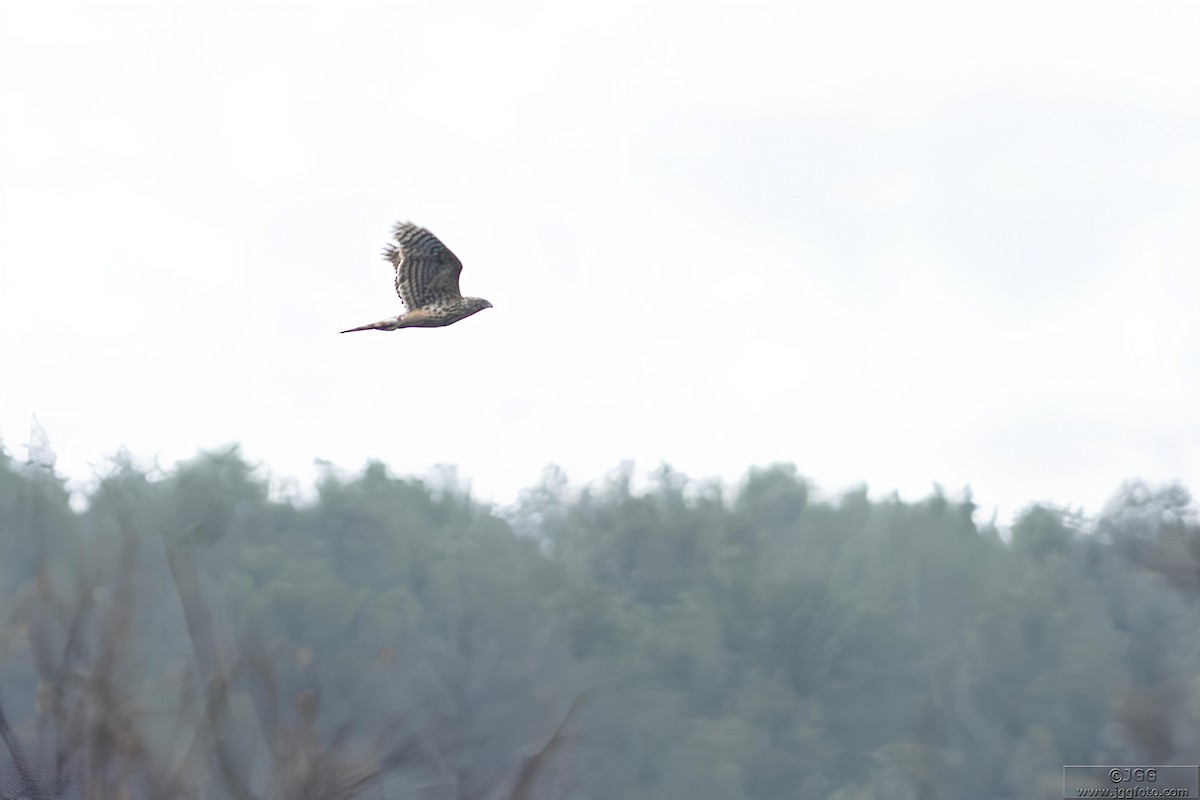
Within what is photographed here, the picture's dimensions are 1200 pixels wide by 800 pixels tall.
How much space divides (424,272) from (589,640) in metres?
24.8

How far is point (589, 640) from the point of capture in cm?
4397

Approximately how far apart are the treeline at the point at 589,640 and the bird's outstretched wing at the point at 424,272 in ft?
55.6

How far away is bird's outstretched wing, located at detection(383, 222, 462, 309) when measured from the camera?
67.7 ft

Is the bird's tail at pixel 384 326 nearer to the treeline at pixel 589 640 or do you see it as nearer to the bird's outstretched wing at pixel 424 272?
the bird's outstretched wing at pixel 424 272

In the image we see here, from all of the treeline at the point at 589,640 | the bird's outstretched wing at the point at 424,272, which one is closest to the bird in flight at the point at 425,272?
the bird's outstretched wing at the point at 424,272

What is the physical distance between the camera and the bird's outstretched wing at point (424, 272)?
20.6 m

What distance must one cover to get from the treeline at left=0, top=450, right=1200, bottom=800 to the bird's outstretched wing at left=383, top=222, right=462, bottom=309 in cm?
1696

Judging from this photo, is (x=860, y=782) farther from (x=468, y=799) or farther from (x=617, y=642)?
(x=468, y=799)

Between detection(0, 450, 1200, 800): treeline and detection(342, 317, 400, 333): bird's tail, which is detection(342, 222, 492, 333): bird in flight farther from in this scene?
detection(0, 450, 1200, 800): treeline

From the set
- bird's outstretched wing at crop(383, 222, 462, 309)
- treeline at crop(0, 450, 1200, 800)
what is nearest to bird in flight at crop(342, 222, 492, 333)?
bird's outstretched wing at crop(383, 222, 462, 309)

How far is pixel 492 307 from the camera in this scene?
808 inches

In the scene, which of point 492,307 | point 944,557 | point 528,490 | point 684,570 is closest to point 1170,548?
point 944,557

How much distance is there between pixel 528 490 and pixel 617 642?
11.9 m

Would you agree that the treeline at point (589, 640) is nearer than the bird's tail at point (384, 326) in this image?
No
